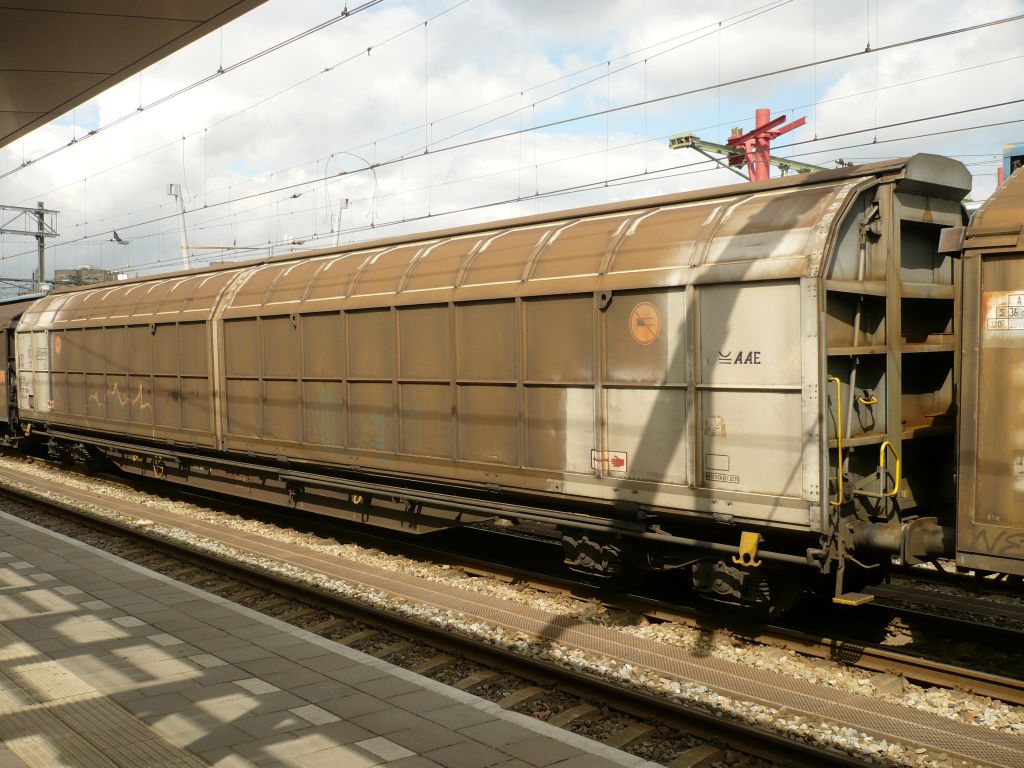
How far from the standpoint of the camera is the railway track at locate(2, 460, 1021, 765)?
5402 millimetres

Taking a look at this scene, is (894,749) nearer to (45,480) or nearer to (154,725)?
(154,725)

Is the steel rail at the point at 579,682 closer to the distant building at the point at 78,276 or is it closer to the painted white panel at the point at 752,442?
the painted white panel at the point at 752,442

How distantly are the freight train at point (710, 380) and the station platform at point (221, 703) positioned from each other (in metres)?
2.80

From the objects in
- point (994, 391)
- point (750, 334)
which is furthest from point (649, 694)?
point (994, 391)

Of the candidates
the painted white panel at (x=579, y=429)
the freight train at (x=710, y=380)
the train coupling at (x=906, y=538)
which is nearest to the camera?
the freight train at (x=710, y=380)

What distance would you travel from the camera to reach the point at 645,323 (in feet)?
25.8

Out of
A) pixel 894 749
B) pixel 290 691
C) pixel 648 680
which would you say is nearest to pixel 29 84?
pixel 290 691

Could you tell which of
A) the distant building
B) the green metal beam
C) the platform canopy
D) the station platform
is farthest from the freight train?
the distant building

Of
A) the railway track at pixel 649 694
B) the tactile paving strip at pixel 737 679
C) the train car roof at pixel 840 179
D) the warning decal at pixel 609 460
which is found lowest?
the tactile paving strip at pixel 737 679

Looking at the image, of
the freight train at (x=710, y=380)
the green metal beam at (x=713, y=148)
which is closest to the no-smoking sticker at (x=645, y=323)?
the freight train at (x=710, y=380)

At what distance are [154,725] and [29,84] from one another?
732cm

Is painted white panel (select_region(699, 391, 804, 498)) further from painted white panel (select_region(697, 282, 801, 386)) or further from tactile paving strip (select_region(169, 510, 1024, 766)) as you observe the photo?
tactile paving strip (select_region(169, 510, 1024, 766))

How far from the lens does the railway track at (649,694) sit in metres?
5.40

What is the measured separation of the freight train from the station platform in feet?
9.19
